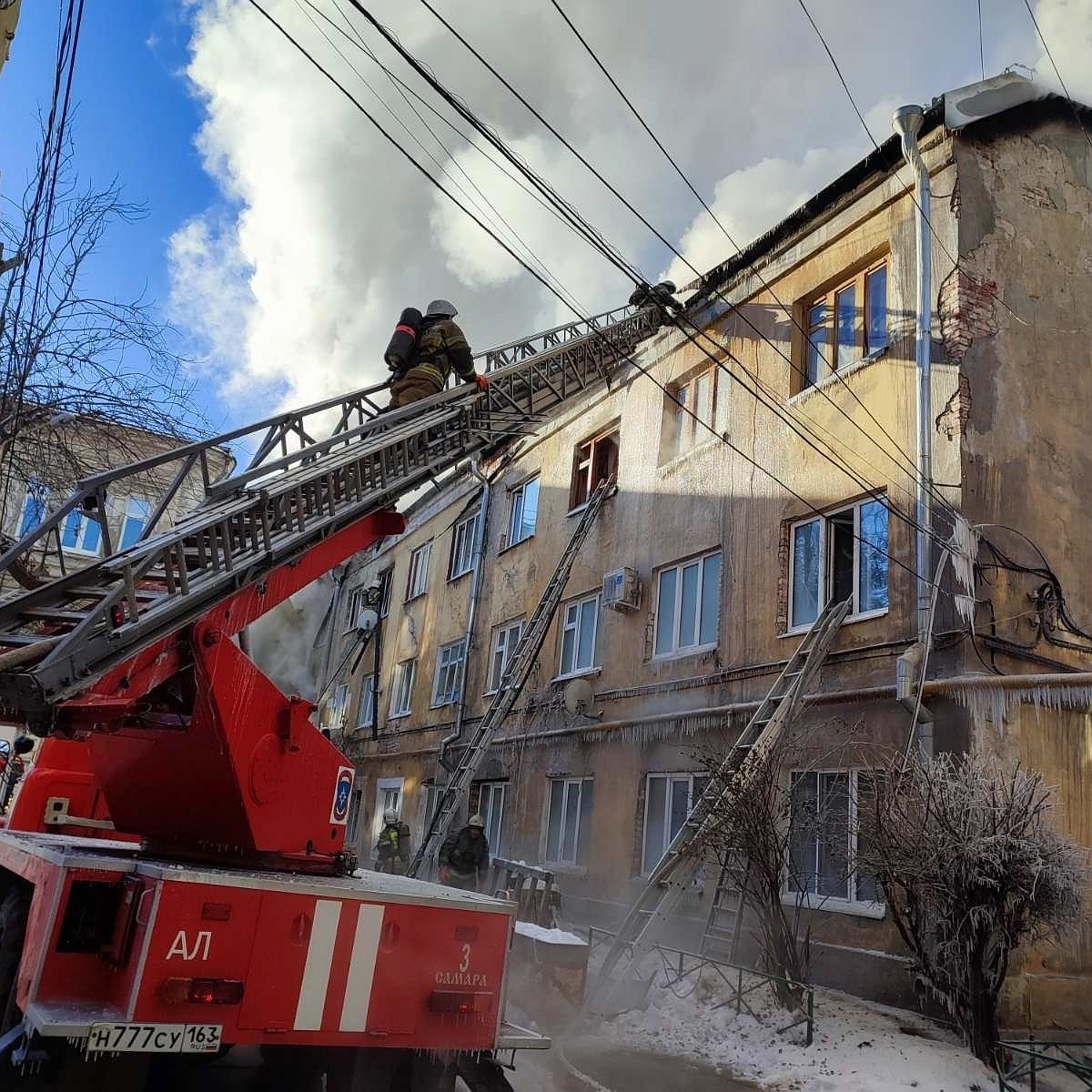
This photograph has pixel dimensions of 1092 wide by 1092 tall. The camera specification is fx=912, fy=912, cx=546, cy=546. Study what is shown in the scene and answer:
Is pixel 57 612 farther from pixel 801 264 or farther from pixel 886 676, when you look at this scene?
pixel 801 264

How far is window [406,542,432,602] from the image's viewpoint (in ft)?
71.8

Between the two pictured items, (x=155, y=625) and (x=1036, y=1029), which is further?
(x=1036, y=1029)

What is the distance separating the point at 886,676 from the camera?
8633mm

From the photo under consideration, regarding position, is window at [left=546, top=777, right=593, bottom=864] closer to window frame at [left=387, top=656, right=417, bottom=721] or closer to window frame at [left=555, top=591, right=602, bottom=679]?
window frame at [left=555, top=591, right=602, bottom=679]

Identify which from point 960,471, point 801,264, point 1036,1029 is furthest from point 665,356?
point 1036,1029

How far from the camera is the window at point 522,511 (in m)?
17.2

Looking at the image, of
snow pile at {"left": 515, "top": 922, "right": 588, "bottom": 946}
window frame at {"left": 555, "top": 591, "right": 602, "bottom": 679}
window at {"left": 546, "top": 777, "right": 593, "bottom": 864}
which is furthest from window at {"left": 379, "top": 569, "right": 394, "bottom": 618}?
snow pile at {"left": 515, "top": 922, "right": 588, "bottom": 946}

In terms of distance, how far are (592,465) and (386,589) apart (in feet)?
34.9

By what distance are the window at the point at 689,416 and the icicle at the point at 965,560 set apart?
181 inches

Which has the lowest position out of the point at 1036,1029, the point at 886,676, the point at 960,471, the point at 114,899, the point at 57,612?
the point at 1036,1029

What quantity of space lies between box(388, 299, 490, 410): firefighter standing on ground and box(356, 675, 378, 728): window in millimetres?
17230

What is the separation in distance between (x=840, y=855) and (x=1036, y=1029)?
1933mm

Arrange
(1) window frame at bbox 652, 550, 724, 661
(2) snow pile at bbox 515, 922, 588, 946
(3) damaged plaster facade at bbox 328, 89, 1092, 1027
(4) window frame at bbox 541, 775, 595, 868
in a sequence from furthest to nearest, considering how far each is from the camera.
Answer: (4) window frame at bbox 541, 775, 595, 868 < (1) window frame at bbox 652, 550, 724, 661 < (3) damaged plaster facade at bbox 328, 89, 1092, 1027 < (2) snow pile at bbox 515, 922, 588, 946

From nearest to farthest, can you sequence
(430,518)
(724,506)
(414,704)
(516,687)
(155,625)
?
(155,625) → (724,506) → (516,687) → (414,704) → (430,518)
